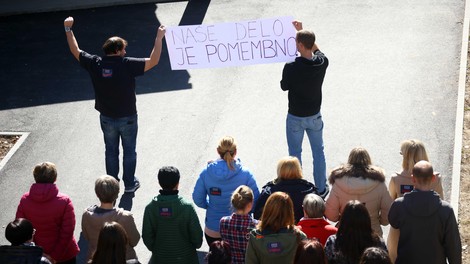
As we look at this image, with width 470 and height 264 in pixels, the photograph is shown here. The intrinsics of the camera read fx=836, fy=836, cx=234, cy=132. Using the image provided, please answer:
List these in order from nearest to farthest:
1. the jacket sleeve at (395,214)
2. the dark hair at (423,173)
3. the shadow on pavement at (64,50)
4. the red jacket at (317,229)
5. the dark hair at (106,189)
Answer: the dark hair at (423,173), the red jacket at (317,229), the jacket sleeve at (395,214), the dark hair at (106,189), the shadow on pavement at (64,50)

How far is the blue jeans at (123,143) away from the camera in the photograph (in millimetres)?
10719

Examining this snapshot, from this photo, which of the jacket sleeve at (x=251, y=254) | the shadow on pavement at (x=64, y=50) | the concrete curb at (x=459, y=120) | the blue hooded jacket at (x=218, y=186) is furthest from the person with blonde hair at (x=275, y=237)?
the shadow on pavement at (x=64, y=50)

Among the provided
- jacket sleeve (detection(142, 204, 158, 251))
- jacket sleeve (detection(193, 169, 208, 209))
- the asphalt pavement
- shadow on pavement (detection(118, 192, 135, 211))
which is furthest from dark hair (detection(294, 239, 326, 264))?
shadow on pavement (detection(118, 192, 135, 211))

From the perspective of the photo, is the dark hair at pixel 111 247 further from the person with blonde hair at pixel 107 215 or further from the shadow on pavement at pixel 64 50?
the shadow on pavement at pixel 64 50

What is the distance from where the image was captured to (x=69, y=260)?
893cm

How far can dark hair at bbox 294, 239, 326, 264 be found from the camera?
670 centimetres

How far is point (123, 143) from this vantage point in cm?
1093

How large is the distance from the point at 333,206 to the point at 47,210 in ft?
9.61

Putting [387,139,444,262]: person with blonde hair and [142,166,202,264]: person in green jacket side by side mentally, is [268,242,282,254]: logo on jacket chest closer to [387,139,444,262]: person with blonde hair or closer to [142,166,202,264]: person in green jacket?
[142,166,202,264]: person in green jacket

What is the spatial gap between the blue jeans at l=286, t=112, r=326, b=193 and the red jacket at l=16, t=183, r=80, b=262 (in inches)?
125

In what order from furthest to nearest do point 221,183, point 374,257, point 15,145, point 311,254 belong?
point 15,145 < point 221,183 < point 311,254 < point 374,257

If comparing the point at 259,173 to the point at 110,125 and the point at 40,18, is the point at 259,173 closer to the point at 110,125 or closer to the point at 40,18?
the point at 110,125

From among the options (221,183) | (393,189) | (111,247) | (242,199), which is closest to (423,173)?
(393,189)

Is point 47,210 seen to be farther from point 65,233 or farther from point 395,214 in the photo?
point 395,214
